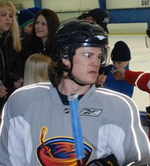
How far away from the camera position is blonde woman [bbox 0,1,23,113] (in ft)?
8.14

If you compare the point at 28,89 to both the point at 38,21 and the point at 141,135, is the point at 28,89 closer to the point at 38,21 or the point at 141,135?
the point at 141,135

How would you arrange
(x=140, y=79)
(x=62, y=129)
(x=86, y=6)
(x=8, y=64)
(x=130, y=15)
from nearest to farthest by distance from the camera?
(x=62, y=129)
(x=140, y=79)
(x=8, y=64)
(x=130, y=15)
(x=86, y=6)

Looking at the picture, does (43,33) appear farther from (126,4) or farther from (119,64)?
(126,4)

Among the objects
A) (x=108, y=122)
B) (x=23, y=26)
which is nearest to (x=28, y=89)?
(x=108, y=122)

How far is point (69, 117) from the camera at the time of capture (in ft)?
3.56

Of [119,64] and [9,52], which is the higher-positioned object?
[9,52]

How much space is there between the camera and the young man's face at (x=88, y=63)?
1.10m

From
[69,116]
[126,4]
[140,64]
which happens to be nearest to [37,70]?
[69,116]

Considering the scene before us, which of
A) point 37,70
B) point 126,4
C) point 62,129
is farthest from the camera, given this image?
point 126,4

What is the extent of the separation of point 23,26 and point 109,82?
1.17m

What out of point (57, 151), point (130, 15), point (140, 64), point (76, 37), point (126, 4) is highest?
point (126, 4)

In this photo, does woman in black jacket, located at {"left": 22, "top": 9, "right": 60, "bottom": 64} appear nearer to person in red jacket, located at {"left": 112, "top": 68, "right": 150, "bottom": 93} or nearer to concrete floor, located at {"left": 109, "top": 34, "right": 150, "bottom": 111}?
person in red jacket, located at {"left": 112, "top": 68, "right": 150, "bottom": 93}

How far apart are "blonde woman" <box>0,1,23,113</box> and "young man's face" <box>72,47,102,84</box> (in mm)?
1458

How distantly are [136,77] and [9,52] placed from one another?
1.02 meters
